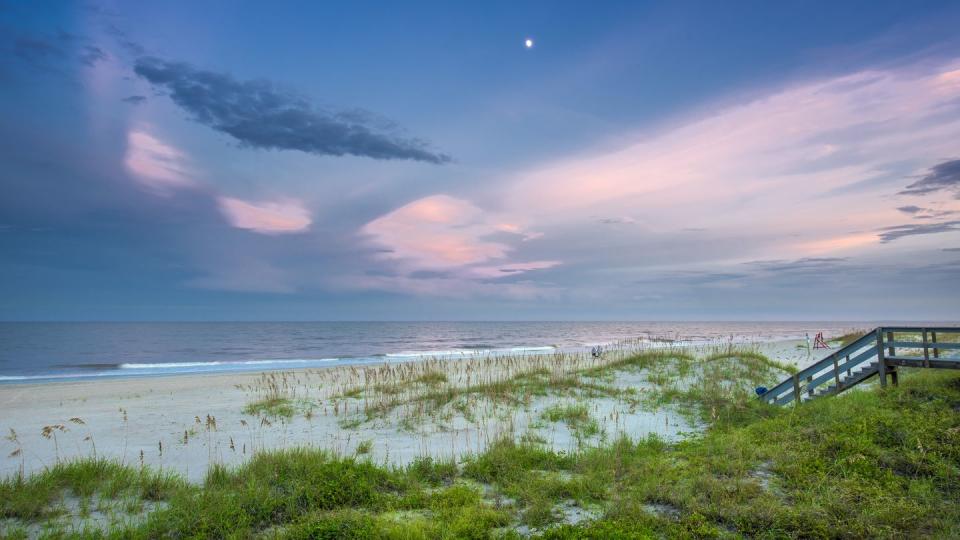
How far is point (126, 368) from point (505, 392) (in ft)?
114

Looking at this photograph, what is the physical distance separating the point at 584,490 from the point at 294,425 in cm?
982

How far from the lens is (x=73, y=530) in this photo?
653 cm

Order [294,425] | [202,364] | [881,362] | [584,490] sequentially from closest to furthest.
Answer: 1. [584,490]
2. [881,362]
3. [294,425]
4. [202,364]

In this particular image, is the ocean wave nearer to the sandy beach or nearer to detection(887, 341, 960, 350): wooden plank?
the sandy beach

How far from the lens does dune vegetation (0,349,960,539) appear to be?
6305 mm

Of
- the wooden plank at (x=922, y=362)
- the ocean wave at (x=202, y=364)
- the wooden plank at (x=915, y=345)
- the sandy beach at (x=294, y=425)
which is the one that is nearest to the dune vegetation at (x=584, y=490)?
the sandy beach at (x=294, y=425)

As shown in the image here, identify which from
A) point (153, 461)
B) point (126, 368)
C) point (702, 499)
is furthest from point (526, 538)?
point (126, 368)

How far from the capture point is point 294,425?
1423 centimetres

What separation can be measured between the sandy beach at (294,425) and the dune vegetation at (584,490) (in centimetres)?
141

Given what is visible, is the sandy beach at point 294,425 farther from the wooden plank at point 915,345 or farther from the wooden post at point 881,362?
the wooden plank at point 915,345

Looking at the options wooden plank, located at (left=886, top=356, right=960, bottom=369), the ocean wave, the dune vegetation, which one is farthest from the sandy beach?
the ocean wave

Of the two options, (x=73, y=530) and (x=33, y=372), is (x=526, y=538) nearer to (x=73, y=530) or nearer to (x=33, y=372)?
(x=73, y=530)

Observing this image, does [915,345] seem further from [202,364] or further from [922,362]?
[202,364]

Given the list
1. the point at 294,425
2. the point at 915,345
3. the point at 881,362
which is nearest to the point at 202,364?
the point at 294,425
